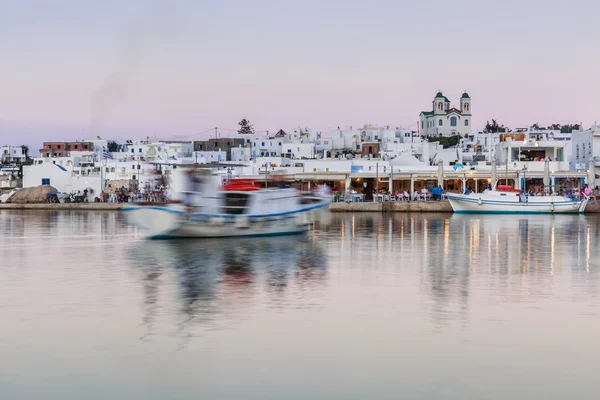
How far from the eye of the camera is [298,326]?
45.0 feet

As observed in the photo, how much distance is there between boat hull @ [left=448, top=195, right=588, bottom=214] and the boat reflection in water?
29325mm

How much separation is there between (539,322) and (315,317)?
3638 millimetres

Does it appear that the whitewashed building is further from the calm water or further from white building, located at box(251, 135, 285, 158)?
the calm water

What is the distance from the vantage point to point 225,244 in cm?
3120

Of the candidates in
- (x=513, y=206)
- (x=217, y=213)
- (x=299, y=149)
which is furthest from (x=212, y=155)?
(x=217, y=213)

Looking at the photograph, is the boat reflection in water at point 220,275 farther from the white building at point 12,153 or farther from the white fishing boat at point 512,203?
the white building at point 12,153

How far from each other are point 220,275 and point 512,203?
42.1 metres

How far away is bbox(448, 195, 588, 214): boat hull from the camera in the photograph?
59750mm

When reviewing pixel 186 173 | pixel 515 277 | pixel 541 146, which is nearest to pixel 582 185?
pixel 541 146

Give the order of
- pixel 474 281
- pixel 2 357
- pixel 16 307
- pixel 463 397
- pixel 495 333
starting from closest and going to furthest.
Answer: pixel 463 397 → pixel 2 357 → pixel 495 333 → pixel 16 307 → pixel 474 281

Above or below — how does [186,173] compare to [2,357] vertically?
above

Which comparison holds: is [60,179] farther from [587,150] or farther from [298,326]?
[298,326]

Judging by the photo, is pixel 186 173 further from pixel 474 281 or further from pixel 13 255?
pixel 474 281

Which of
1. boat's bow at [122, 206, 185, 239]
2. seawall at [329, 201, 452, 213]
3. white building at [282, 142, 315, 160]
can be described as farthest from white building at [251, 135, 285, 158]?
boat's bow at [122, 206, 185, 239]
